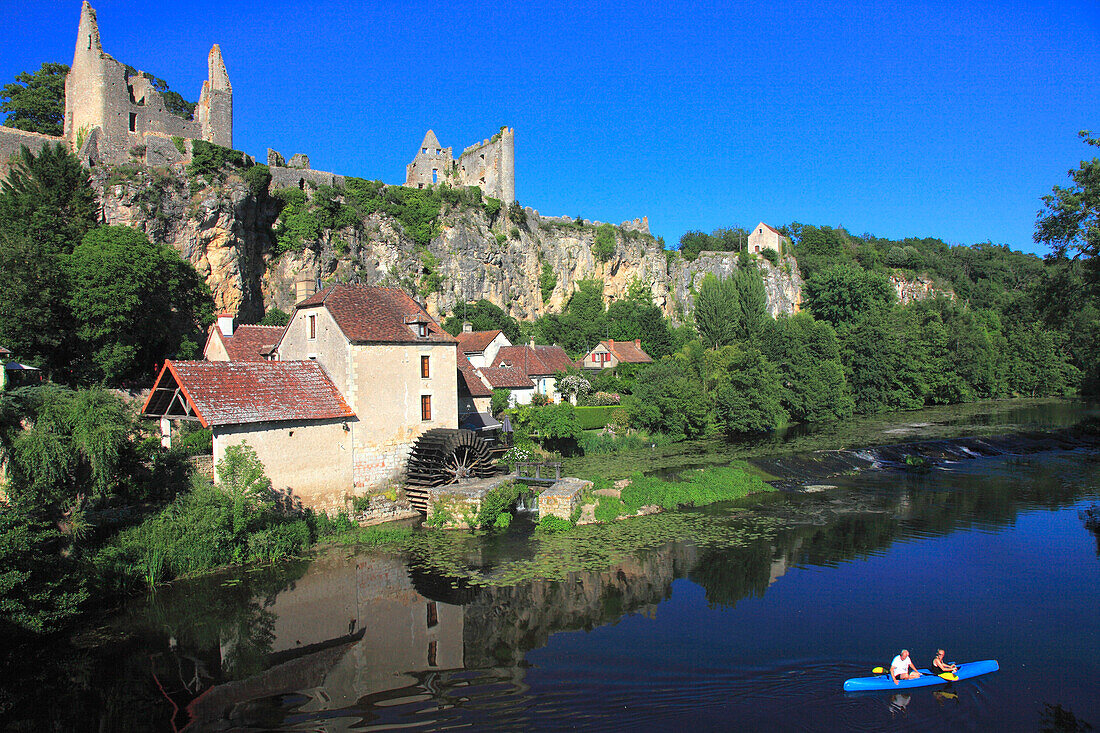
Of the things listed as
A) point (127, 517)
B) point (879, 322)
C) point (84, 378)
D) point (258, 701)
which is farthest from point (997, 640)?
point (879, 322)

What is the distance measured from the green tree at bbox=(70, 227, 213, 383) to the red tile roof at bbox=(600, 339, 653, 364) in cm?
3117

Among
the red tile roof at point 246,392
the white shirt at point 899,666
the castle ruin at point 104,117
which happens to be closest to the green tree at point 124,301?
the red tile roof at point 246,392

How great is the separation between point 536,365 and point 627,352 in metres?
13.4

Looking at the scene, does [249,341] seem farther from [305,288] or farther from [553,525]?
[553,525]

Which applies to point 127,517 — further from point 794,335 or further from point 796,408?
point 794,335

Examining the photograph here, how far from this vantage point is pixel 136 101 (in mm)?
39875

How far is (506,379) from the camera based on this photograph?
38.2 meters

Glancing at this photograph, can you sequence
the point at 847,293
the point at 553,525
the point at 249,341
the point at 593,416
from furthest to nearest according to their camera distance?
the point at 847,293, the point at 593,416, the point at 249,341, the point at 553,525

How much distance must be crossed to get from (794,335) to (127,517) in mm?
42726

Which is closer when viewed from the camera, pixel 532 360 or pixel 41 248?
pixel 41 248

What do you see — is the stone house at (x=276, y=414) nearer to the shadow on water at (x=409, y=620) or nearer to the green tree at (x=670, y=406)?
the shadow on water at (x=409, y=620)

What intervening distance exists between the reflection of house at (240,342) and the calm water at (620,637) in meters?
12.2

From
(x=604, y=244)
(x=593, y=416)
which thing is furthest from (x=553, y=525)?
(x=604, y=244)

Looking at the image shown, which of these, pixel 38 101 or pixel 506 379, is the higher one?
pixel 38 101
